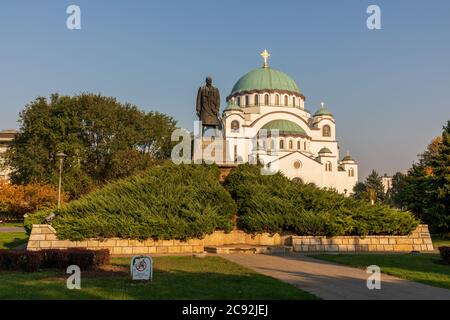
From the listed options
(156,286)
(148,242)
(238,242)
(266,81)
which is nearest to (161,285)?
(156,286)

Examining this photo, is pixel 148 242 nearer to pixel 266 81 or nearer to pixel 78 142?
pixel 78 142

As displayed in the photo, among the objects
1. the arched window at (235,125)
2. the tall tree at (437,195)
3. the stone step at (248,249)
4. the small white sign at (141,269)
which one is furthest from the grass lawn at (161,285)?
the arched window at (235,125)

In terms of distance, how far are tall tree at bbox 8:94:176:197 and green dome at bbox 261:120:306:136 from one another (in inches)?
1212

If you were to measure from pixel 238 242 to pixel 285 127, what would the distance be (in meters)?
54.7

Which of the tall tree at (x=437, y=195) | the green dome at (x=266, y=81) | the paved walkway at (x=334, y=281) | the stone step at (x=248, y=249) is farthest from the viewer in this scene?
the green dome at (x=266, y=81)

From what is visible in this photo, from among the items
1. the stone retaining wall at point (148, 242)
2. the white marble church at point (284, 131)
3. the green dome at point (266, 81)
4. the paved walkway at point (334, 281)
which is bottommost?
the paved walkway at point (334, 281)

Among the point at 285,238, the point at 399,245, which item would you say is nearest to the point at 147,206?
the point at 285,238

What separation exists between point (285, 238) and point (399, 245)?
4.78m

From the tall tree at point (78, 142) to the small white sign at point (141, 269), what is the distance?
33354 mm

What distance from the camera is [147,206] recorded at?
18.1 metres

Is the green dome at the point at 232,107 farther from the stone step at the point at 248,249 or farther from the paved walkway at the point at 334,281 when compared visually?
the paved walkway at the point at 334,281

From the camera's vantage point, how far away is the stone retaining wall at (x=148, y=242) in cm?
1647

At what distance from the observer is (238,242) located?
19078 millimetres

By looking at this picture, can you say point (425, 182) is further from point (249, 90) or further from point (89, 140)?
point (249, 90)
